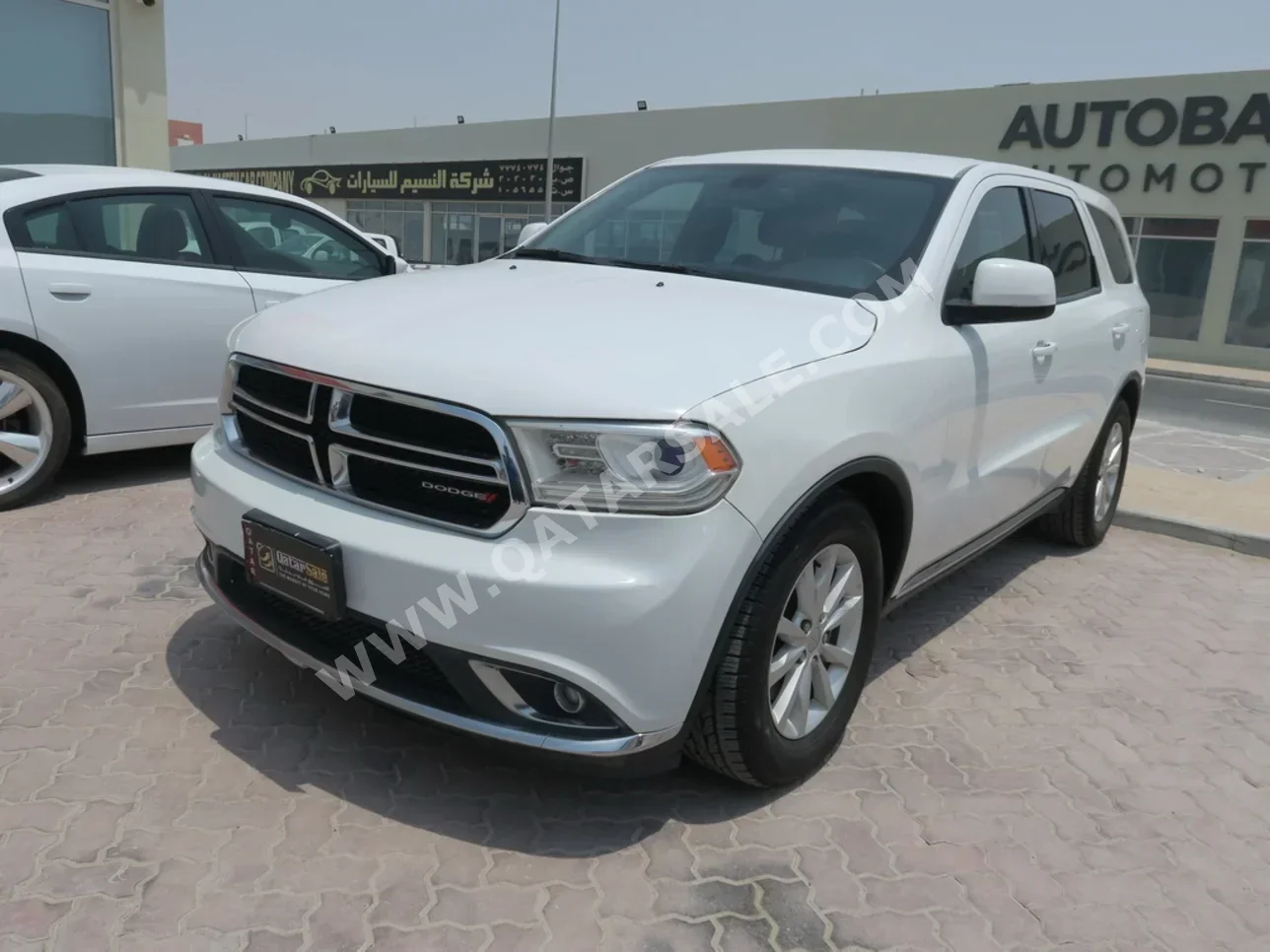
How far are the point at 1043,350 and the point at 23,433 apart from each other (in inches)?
180

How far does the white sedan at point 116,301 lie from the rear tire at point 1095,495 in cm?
426

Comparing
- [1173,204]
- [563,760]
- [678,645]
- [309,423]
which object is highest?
[1173,204]

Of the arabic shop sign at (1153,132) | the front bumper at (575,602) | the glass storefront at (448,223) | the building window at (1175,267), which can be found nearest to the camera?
the front bumper at (575,602)

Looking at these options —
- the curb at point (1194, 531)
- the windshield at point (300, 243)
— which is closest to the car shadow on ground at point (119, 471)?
the windshield at point (300, 243)

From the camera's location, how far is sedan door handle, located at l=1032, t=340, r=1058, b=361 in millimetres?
3861

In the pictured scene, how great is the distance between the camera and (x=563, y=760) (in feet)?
7.82

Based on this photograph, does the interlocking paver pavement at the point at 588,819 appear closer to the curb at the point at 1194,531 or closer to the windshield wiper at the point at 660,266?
the windshield wiper at the point at 660,266

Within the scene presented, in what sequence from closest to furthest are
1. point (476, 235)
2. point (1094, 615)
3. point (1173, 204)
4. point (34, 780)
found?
1. point (34, 780)
2. point (1094, 615)
3. point (1173, 204)
4. point (476, 235)

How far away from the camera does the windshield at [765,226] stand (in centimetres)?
330

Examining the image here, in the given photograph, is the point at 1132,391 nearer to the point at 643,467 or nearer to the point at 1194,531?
the point at 1194,531

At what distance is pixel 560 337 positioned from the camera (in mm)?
2566

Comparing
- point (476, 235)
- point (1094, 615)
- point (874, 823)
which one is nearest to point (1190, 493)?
point (1094, 615)

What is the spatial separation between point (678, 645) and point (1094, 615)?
116 inches

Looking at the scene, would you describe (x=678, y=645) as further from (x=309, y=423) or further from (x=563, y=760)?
(x=309, y=423)
